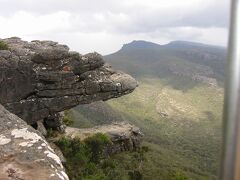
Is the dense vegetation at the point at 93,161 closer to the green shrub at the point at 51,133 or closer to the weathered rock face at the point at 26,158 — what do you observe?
the green shrub at the point at 51,133

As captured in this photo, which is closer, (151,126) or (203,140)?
(203,140)

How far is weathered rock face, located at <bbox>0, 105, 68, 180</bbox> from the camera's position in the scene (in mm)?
6473

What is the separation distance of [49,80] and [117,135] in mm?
17141

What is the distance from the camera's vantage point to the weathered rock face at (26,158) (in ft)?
21.2

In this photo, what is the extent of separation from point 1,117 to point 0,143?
133 centimetres

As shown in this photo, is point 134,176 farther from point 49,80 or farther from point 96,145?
point 49,80

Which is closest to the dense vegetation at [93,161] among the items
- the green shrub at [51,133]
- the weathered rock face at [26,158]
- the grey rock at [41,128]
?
the green shrub at [51,133]

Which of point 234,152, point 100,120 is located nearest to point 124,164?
point 234,152

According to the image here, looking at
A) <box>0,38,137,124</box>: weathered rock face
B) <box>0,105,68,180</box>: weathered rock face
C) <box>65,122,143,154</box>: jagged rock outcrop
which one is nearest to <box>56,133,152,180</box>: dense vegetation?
<box>65,122,143,154</box>: jagged rock outcrop

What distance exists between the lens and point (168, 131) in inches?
7736

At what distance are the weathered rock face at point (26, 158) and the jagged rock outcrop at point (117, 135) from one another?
1431 inches

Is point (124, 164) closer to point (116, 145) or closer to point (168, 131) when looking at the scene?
point (116, 145)

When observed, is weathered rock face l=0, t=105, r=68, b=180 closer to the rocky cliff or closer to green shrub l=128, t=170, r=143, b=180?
the rocky cliff

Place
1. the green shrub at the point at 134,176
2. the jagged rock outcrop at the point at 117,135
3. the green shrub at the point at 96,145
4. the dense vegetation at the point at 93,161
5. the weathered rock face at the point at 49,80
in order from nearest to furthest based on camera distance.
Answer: the weathered rock face at the point at 49,80 < the dense vegetation at the point at 93,161 < the green shrub at the point at 96,145 < the green shrub at the point at 134,176 < the jagged rock outcrop at the point at 117,135
